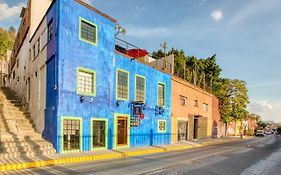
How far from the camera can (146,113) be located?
26266 mm

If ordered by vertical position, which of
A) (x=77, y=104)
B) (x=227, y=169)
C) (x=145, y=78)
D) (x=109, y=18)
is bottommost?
(x=227, y=169)

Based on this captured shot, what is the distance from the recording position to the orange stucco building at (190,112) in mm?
32125

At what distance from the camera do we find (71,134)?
60.4 feet

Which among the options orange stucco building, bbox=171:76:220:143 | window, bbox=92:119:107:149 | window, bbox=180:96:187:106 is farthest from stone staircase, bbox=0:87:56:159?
window, bbox=180:96:187:106

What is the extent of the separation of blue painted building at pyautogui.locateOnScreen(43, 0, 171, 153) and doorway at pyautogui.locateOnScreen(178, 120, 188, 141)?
825cm

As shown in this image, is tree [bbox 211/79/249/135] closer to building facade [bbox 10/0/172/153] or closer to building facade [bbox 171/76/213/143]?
building facade [bbox 171/76/213/143]

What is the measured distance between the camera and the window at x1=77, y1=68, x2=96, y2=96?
19.5 m

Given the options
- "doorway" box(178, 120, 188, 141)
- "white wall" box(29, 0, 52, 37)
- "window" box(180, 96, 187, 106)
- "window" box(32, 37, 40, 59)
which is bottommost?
"doorway" box(178, 120, 188, 141)

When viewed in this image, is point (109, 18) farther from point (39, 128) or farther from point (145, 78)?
point (39, 128)

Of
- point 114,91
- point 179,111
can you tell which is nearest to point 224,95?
point 179,111

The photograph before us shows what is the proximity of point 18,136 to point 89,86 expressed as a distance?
5.60 metres

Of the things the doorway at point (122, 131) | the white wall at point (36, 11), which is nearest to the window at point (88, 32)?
the doorway at point (122, 131)

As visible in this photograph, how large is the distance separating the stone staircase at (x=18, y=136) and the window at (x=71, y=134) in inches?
42.6

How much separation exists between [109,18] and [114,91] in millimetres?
5633
